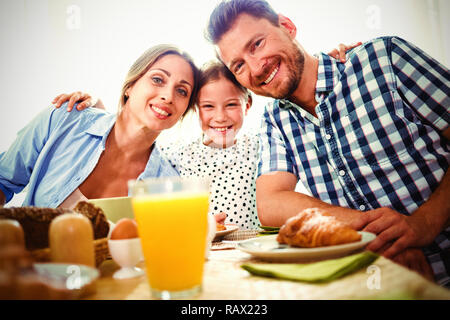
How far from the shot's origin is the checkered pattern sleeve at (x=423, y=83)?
130cm

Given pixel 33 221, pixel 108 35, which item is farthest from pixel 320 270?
pixel 108 35

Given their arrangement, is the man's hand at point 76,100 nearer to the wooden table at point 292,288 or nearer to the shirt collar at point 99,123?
the shirt collar at point 99,123

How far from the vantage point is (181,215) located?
1.44 feet

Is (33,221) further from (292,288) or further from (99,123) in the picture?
(99,123)

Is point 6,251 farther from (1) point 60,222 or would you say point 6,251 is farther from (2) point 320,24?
(2) point 320,24

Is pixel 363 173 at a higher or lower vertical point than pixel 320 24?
lower

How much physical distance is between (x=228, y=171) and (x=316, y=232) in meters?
1.49

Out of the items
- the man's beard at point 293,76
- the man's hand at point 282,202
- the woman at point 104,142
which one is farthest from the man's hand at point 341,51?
the woman at point 104,142

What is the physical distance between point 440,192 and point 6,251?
1.38 meters

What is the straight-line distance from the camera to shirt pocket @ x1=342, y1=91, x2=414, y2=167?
1362 millimetres

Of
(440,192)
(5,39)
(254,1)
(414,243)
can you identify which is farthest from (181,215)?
(5,39)

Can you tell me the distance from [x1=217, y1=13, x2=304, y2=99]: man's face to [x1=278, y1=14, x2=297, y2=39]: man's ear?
59mm

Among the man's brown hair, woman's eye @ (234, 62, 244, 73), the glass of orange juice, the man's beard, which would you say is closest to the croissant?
the glass of orange juice

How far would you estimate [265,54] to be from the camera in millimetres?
1688
